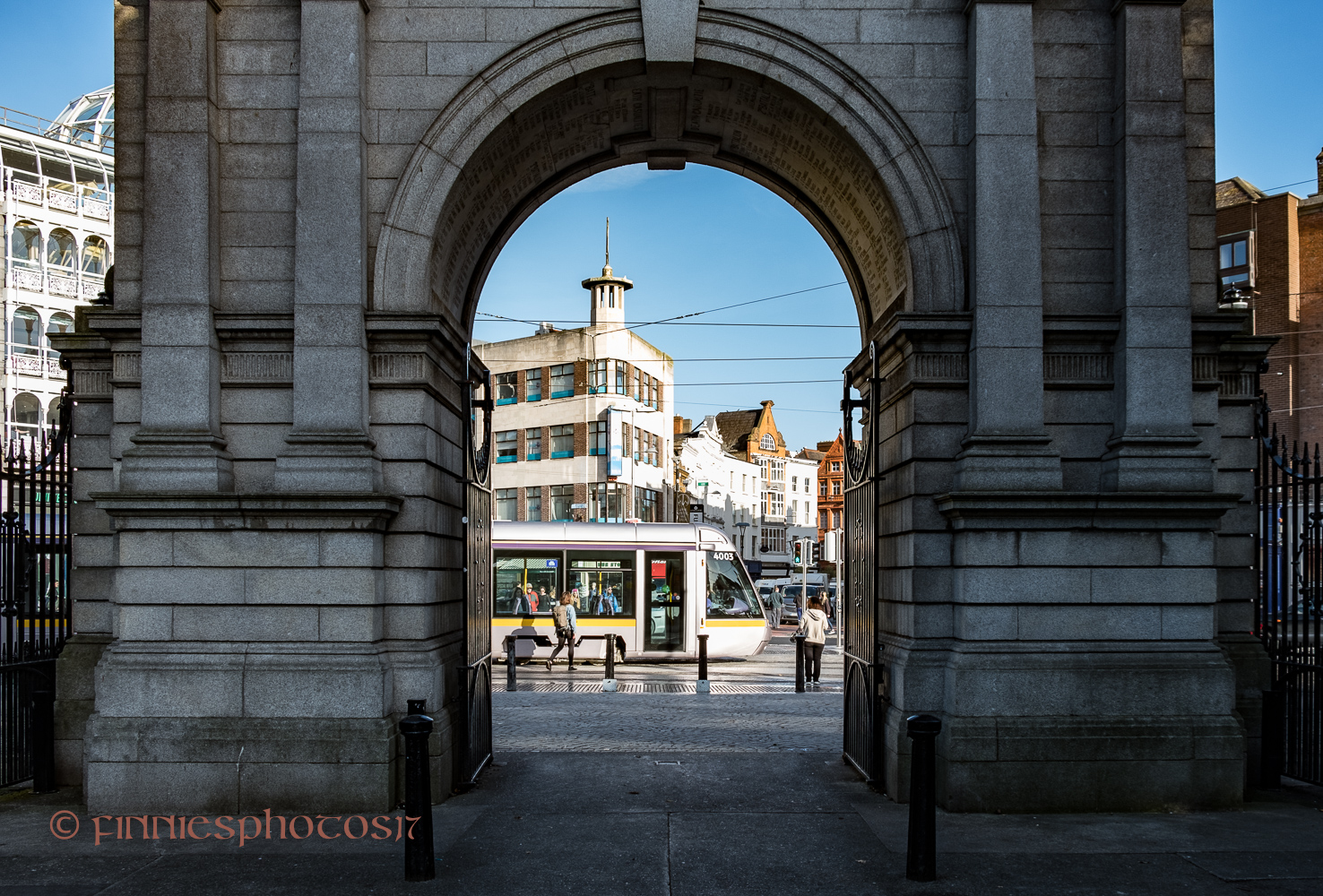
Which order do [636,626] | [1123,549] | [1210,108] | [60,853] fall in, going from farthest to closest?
[636,626] → [1210,108] → [1123,549] → [60,853]

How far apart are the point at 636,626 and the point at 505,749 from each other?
13.2 meters

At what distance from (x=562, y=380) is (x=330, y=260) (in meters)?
46.0

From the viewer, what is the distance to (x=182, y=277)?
914 cm

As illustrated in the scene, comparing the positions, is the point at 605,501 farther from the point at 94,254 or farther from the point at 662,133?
the point at 662,133

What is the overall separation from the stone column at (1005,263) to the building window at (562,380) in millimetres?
45917

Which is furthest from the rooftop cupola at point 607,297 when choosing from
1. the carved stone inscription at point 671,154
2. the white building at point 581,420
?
the carved stone inscription at point 671,154

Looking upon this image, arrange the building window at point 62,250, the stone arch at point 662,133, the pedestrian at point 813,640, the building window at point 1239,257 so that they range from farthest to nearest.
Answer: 1. the building window at point 62,250
2. the building window at point 1239,257
3. the pedestrian at point 813,640
4. the stone arch at point 662,133

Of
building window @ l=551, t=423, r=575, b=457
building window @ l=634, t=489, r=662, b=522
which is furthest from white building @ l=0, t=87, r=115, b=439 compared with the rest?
building window @ l=634, t=489, r=662, b=522

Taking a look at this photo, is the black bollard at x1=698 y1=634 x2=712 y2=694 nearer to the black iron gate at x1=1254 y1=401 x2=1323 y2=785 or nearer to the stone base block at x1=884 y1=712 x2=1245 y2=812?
the black iron gate at x1=1254 y1=401 x2=1323 y2=785

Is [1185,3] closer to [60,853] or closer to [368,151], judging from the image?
[368,151]

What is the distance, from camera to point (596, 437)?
53.5 metres

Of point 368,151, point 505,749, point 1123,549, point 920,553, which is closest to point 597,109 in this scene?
point 368,151

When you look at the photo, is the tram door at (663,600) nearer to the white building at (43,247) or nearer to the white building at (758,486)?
the white building at (43,247)

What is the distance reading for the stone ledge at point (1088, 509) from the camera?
882cm
